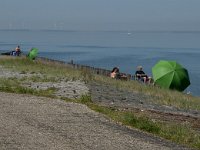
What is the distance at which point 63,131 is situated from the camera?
11383 mm

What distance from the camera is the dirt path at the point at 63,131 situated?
32.7 ft

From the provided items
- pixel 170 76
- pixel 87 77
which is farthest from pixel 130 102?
pixel 87 77

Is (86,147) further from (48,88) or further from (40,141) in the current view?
(48,88)

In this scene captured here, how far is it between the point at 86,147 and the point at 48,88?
10.9 meters

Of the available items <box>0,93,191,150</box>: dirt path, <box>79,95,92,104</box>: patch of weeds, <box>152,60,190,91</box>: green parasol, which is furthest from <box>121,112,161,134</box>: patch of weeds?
<box>152,60,190,91</box>: green parasol

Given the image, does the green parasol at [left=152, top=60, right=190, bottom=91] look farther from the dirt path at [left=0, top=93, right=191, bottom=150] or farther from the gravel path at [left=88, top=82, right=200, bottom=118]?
the dirt path at [left=0, top=93, right=191, bottom=150]

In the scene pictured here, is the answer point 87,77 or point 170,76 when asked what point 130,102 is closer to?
point 170,76

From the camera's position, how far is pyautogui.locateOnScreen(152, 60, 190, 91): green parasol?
2670 cm

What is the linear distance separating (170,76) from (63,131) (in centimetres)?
1615

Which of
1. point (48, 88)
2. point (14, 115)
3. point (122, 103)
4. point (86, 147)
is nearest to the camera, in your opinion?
point (86, 147)

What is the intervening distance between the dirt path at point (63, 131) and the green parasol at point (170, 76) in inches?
478

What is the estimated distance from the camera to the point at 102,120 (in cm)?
1334

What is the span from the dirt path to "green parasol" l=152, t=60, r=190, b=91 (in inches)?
478

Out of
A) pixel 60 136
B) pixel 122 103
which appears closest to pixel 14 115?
pixel 60 136
